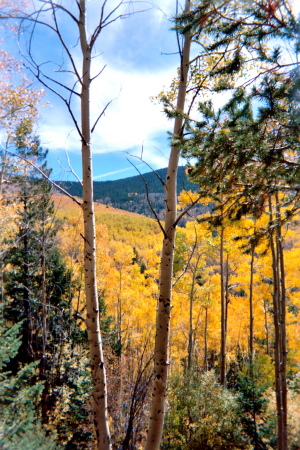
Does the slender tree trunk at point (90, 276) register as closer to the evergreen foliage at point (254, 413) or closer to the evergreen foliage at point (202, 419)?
the evergreen foliage at point (254, 413)

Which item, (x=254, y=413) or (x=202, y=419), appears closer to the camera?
(x=254, y=413)

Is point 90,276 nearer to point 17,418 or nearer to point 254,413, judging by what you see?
point 17,418

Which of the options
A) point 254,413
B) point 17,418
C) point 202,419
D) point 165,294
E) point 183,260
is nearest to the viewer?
point 165,294

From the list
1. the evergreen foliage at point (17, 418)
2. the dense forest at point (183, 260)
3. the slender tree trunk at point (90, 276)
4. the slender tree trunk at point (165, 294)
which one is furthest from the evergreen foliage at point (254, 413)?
the slender tree trunk at point (90, 276)

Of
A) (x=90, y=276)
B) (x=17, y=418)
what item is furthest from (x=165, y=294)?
(x=17, y=418)

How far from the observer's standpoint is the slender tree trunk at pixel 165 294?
2.24 metres

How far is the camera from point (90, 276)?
238 centimetres

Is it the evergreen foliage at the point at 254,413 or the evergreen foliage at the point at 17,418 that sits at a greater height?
the evergreen foliage at the point at 17,418

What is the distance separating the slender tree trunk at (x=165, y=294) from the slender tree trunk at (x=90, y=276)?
43 cm

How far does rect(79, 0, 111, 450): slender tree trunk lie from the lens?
2.21 metres

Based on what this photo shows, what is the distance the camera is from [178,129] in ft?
8.39

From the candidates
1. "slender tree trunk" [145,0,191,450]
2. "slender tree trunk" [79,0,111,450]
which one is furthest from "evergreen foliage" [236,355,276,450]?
"slender tree trunk" [79,0,111,450]

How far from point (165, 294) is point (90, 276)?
705mm

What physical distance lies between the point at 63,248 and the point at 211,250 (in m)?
7.13
